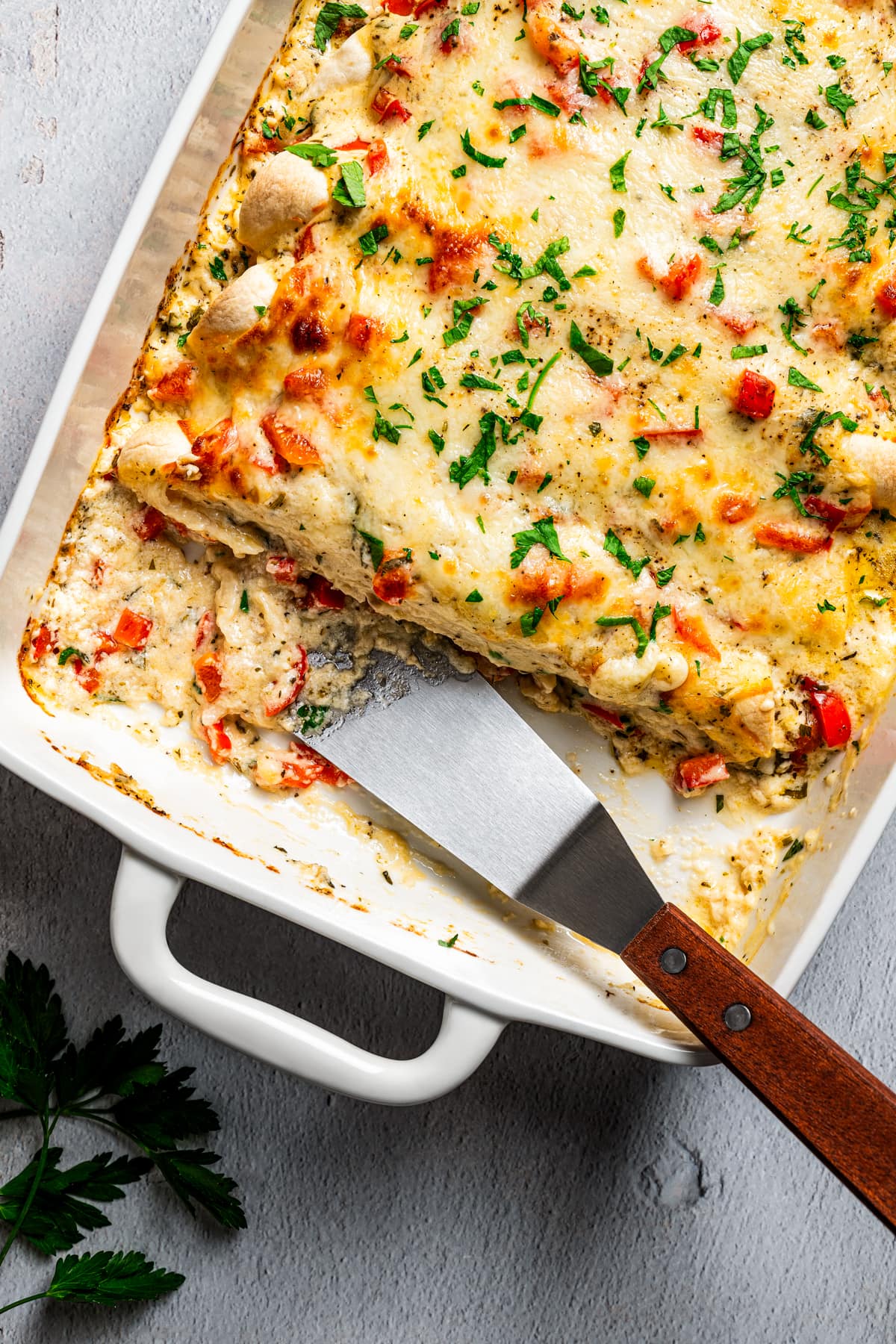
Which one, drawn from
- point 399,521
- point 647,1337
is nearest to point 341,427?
point 399,521

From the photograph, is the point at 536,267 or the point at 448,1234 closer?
the point at 536,267

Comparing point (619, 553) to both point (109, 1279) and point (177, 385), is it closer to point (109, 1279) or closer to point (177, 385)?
point (177, 385)

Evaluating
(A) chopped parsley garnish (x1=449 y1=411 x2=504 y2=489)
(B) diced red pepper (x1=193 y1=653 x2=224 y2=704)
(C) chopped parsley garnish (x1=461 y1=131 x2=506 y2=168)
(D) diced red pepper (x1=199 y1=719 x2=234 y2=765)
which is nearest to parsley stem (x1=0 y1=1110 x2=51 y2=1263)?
(D) diced red pepper (x1=199 y1=719 x2=234 y2=765)

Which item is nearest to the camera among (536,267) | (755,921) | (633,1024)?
(536,267)

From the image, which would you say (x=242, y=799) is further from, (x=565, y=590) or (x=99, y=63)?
(x=99, y=63)

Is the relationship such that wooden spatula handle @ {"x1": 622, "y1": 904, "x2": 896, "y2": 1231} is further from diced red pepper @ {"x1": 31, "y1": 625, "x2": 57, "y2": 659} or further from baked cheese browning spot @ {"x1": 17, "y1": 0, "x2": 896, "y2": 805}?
diced red pepper @ {"x1": 31, "y1": 625, "x2": 57, "y2": 659}

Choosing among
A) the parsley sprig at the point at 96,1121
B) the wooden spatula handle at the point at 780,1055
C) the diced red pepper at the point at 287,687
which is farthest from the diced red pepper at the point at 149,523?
the wooden spatula handle at the point at 780,1055

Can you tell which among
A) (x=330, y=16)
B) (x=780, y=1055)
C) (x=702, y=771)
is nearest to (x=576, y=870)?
(x=702, y=771)
